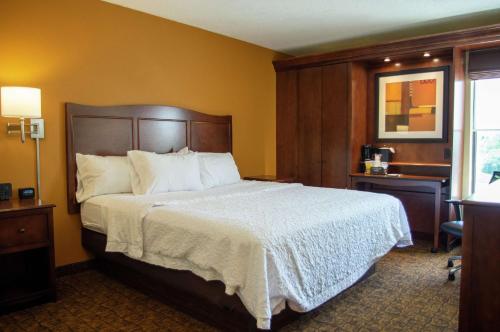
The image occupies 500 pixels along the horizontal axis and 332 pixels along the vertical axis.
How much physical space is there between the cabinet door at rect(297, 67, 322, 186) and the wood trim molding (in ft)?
0.54

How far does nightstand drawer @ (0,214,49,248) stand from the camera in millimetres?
2524

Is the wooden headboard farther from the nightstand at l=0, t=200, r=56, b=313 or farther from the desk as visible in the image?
the desk

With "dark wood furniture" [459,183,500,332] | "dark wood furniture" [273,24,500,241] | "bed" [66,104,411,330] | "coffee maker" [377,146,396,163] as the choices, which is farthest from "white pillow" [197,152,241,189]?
"dark wood furniture" [459,183,500,332]

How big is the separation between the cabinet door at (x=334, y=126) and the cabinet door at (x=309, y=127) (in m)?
0.08

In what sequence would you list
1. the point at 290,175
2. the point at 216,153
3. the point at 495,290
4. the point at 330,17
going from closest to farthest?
1. the point at 495,290
2. the point at 330,17
3. the point at 216,153
4. the point at 290,175

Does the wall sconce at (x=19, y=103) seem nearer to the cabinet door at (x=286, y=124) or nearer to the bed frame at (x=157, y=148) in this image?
the bed frame at (x=157, y=148)

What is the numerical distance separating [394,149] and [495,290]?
3.02m

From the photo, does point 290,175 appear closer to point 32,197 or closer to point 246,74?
point 246,74

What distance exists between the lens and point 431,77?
14.7ft

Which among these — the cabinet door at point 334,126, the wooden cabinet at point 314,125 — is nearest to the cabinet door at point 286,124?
the wooden cabinet at point 314,125

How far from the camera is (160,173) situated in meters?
3.35

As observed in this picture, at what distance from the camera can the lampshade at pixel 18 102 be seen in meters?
2.73

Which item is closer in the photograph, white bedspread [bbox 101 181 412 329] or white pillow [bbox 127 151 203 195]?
white bedspread [bbox 101 181 412 329]

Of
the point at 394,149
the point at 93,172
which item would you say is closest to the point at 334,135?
the point at 394,149
